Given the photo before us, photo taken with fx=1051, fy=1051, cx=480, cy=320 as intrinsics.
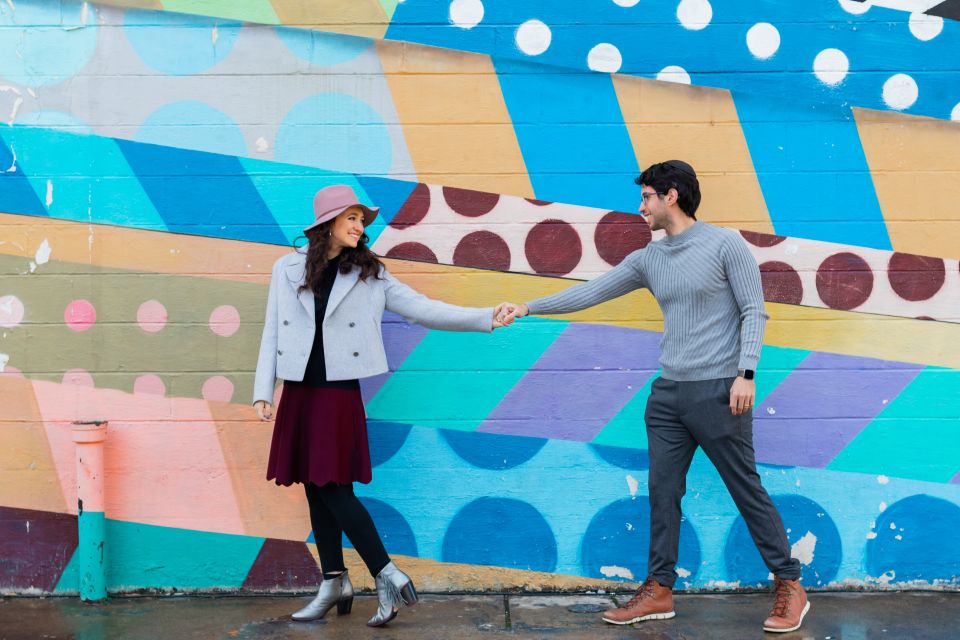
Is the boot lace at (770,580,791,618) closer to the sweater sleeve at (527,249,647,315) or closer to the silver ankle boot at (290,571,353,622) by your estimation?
the sweater sleeve at (527,249,647,315)

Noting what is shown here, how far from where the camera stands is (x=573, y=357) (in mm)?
4984

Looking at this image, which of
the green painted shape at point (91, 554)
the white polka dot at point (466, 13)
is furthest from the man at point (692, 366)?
the green painted shape at point (91, 554)

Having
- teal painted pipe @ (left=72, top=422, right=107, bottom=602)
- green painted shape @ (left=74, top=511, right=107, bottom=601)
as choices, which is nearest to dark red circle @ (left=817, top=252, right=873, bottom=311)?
teal painted pipe @ (left=72, top=422, right=107, bottom=602)

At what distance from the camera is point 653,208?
14.8 ft

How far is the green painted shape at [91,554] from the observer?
4.86m

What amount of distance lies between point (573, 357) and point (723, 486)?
0.94 m

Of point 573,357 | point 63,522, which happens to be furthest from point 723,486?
point 63,522

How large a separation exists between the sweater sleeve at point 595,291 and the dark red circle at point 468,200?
0.60 meters

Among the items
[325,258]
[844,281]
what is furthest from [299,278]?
[844,281]

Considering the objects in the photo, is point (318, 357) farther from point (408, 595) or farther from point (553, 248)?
point (553, 248)

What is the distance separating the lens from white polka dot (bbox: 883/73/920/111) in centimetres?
490

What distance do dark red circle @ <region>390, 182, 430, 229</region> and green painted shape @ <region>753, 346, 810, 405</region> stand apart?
68.3 inches

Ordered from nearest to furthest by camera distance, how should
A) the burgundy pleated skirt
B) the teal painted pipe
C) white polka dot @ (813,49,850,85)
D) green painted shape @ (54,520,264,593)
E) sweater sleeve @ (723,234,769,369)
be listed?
sweater sleeve @ (723,234,769,369)
the burgundy pleated skirt
the teal painted pipe
white polka dot @ (813,49,850,85)
green painted shape @ (54,520,264,593)

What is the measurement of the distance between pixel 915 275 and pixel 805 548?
1390mm
